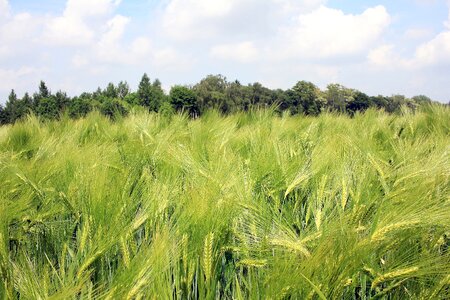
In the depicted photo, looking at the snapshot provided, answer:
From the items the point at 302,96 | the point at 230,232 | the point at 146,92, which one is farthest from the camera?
the point at 146,92

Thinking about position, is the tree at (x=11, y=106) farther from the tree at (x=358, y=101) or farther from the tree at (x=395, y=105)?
the tree at (x=358, y=101)

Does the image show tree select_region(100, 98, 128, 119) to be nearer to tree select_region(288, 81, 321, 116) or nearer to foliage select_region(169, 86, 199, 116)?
foliage select_region(169, 86, 199, 116)

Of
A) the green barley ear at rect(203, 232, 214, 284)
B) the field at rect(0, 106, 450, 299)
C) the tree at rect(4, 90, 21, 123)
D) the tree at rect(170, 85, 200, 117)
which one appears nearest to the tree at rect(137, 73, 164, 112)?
the tree at rect(170, 85, 200, 117)

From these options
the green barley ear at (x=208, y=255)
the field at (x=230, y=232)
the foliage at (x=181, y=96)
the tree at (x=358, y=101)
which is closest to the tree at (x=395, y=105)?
the field at (x=230, y=232)

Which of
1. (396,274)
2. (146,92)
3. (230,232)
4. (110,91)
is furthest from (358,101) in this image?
(396,274)

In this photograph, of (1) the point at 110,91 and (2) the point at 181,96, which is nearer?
(2) the point at 181,96

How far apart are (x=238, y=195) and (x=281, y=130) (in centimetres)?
180

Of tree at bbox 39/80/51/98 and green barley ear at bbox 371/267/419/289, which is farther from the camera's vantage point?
tree at bbox 39/80/51/98

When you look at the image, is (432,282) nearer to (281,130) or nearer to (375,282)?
(375,282)

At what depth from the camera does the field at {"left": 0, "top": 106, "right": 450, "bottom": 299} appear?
89 cm

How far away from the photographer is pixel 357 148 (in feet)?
6.28

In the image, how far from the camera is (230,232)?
1181 millimetres

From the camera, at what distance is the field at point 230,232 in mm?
891

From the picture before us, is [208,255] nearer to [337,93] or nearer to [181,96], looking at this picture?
[181,96]
